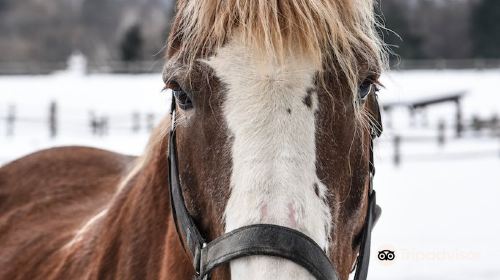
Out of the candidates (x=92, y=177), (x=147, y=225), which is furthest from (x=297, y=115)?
(x=92, y=177)

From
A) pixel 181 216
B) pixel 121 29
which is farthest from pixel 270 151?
pixel 121 29

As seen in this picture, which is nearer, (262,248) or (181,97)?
(262,248)

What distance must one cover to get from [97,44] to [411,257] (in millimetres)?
54602

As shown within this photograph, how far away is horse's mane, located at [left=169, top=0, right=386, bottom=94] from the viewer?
1573 mm

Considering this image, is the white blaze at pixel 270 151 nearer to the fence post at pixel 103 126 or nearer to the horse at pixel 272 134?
the horse at pixel 272 134

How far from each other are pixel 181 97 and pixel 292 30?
14.8 inches

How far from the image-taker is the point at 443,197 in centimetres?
1072

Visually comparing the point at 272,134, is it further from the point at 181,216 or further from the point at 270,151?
the point at 181,216

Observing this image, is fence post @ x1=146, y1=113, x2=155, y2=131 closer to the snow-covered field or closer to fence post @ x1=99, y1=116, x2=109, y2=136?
the snow-covered field

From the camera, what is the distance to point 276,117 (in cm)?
152

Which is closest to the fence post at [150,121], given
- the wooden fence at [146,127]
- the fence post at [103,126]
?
the wooden fence at [146,127]

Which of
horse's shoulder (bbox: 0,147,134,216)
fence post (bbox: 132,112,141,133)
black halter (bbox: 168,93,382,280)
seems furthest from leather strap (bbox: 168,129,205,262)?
fence post (bbox: 132,112,141,133)

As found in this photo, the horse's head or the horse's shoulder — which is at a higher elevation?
the horse's head

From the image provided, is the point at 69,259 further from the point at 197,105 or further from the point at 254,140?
the point at 254,140
